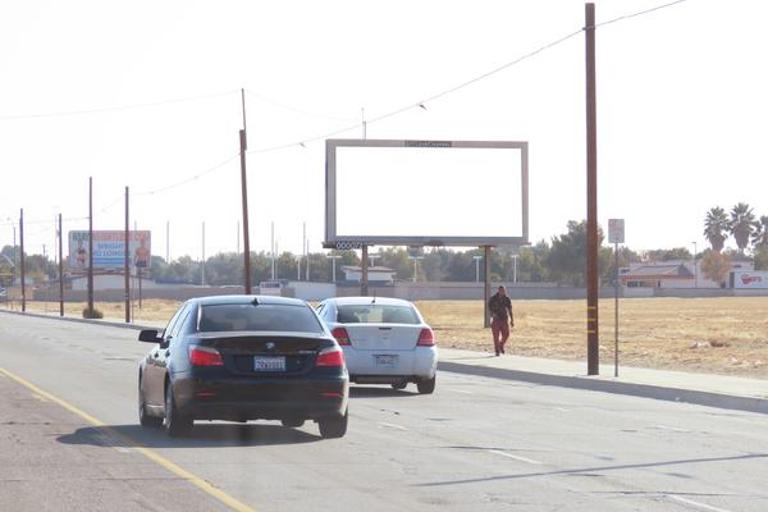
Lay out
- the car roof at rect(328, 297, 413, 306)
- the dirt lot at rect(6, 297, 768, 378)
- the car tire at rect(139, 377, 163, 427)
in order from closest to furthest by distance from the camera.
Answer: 1. the car tire at rect(139, 377, 163, 427)
2. the car roof at rect(328, 297, 413, 306)
3. the dirt lot at rect(6, 297, 768, 378)

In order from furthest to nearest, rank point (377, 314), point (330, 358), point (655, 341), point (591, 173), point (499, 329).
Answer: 1. point (655, 341)
2. point (499, 329)
3. point (591, 173)
4. point (377, 314)
5. point (330, 358)

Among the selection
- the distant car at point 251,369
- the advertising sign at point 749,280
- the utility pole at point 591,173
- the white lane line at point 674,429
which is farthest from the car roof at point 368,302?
the advertising sign at point 749,280

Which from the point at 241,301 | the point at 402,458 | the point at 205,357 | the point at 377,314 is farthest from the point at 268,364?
the point at 377,314

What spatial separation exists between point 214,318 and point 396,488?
4.38 metres

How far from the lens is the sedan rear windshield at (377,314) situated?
2520 centimetres

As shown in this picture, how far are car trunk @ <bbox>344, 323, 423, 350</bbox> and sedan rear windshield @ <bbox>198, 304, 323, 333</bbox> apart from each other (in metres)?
7.96

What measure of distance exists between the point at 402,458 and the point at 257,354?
6.65ft

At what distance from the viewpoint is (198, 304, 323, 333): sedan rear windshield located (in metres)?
16.3

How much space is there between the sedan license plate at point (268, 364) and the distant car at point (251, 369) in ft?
0.03

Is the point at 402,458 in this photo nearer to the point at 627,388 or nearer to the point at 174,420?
the point at 174,420

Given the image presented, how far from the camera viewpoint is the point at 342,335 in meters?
24.8

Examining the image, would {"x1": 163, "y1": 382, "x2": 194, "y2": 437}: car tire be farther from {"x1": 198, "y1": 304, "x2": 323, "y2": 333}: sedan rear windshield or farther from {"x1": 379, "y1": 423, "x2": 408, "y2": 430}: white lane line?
{"x1": 379, "y1": 423, "x2": 408, "y2": 430}: white lane line

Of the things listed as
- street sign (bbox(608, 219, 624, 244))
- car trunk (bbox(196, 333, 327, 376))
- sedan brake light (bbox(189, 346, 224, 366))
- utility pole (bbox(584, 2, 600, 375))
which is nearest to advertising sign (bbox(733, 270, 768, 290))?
utility pole (bbox(584, 2, 600, 375))

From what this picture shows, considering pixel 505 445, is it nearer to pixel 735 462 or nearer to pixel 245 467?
pixel 735 462
